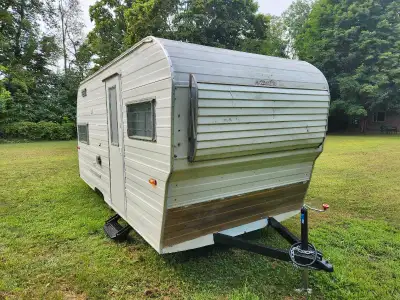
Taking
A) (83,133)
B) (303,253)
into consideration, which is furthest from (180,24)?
(303,253)

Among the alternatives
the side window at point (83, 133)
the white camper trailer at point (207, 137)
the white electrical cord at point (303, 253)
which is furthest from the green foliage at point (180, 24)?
the white electrical cord at point (303, 253)

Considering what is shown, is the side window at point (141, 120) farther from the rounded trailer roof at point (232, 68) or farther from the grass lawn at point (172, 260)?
the grass lawn at point (172, 260)

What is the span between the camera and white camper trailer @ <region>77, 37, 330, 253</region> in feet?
7.63

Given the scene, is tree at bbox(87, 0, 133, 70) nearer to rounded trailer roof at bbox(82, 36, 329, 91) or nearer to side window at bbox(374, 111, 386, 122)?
rounded trailer roof at bbox(82, 36, 329, 91)

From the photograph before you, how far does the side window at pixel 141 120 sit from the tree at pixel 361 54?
2044 cm

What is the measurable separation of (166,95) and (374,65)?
22.6 m

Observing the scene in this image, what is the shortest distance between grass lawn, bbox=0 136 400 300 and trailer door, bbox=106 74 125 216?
24.0 inches

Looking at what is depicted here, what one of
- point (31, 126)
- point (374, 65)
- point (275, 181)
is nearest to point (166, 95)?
point (275, 181)

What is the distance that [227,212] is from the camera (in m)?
2.99

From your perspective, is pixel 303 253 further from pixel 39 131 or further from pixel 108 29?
pixel 108 29

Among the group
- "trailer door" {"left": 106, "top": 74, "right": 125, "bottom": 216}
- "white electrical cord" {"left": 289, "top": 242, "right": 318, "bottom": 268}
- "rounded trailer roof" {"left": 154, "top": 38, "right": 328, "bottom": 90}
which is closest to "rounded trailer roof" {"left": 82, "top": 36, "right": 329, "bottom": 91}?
"rounded trailer roof" {"left": 154, "top": 38, "right": 328, "bottom": 90}

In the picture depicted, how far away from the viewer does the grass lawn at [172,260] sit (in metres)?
2.61

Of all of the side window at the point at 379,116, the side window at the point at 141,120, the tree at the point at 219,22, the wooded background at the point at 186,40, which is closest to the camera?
the side window at the point at 141,120

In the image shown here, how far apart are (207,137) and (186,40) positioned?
17796 millimetres
